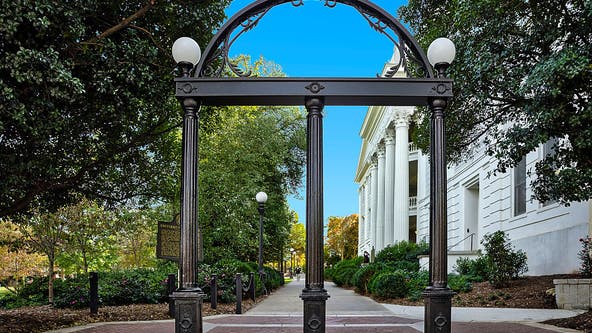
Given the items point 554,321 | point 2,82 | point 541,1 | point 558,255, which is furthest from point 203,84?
point 558,255

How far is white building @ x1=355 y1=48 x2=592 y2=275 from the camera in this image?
17531mm

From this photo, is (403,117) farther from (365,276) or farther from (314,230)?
(314,230)

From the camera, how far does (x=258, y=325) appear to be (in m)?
11.1

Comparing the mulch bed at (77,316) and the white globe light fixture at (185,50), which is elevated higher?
the white globe light fixture at (185,50)

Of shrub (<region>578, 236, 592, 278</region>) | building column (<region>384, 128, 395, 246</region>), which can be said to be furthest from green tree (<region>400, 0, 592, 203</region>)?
building column (<region>384, 128, 395, 246</region>)

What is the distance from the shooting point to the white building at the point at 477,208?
57.5 ft

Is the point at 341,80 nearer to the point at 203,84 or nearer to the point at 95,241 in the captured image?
Result: the point at 203,84

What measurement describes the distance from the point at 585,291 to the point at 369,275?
38.1 feet

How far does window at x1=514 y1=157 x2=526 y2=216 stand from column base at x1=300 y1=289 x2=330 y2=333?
16527mm

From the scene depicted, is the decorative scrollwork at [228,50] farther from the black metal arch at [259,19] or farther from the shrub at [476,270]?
the shrub at [476,270]

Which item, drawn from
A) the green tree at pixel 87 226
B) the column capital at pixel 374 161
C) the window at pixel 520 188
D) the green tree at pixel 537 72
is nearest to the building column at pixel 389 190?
the column capital at pixel 374 161

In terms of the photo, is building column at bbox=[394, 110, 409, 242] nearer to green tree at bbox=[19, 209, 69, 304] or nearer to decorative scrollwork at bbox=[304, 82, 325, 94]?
green tree at bbox=[19, 209, 69, 304]

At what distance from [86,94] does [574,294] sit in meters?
11.1

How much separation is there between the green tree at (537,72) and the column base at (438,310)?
150 inches
